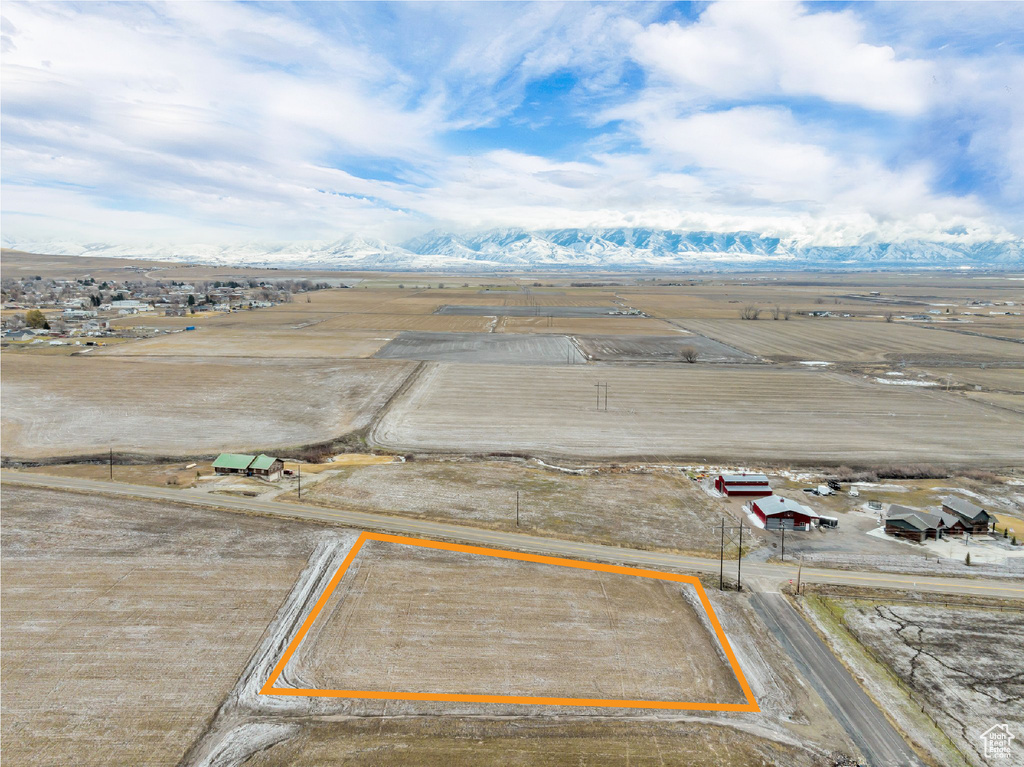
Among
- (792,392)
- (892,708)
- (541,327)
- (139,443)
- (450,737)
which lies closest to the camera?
(450,737)

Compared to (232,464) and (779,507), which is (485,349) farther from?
(779,507)

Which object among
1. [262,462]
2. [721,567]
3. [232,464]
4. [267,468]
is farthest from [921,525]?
[232,464]

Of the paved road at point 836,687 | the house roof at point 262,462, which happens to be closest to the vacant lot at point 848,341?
the paved road at point 836,687

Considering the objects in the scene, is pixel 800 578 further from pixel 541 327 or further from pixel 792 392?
pixel 541 327

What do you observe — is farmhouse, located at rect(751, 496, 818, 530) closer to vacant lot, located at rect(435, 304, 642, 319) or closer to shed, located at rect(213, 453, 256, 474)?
shed, located at rect(213, 453, 256, 474)

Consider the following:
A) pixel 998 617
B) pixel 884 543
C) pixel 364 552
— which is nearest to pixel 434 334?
pixel 364 552
